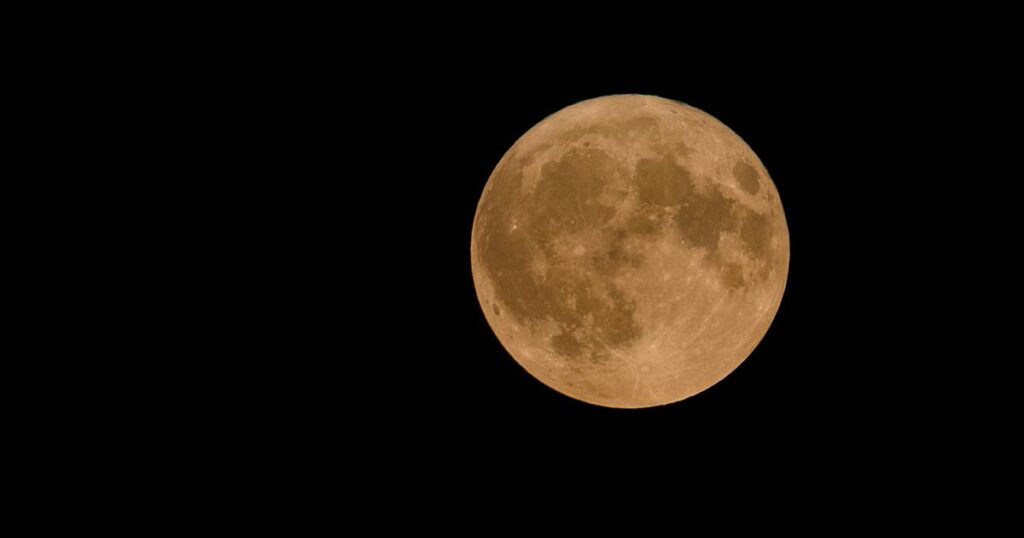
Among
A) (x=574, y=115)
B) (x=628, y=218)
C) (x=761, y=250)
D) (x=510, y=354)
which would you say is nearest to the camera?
(x=628, y=218)

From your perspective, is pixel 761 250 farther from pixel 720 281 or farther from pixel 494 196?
pixel 494 196

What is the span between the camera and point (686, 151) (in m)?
4.41

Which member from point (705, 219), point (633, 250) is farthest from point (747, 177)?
point (633, 250)

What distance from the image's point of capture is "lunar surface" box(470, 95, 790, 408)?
13.8 feet

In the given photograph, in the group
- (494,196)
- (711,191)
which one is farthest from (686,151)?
(494,196)

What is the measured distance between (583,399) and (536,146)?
1.86 meters

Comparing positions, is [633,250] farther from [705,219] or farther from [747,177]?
[747,177]

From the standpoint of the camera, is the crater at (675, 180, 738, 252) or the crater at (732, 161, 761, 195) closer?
the crater at (675, 180, 738, 252)

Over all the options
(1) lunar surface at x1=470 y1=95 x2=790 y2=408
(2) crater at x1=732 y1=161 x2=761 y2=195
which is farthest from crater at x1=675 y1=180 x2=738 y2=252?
(2) crater at x1=732 y1=161 x2=761 y2=195

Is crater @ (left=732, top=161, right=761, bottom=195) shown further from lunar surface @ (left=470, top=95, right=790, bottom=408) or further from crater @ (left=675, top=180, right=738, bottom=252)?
crater @ (left=675, top=180, right=738, bottom=252)

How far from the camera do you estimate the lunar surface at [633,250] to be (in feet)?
13.8

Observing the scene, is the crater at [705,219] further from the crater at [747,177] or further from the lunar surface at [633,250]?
the crater at [747,177]

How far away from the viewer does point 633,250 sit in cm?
415

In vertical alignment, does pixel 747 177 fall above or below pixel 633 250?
above
